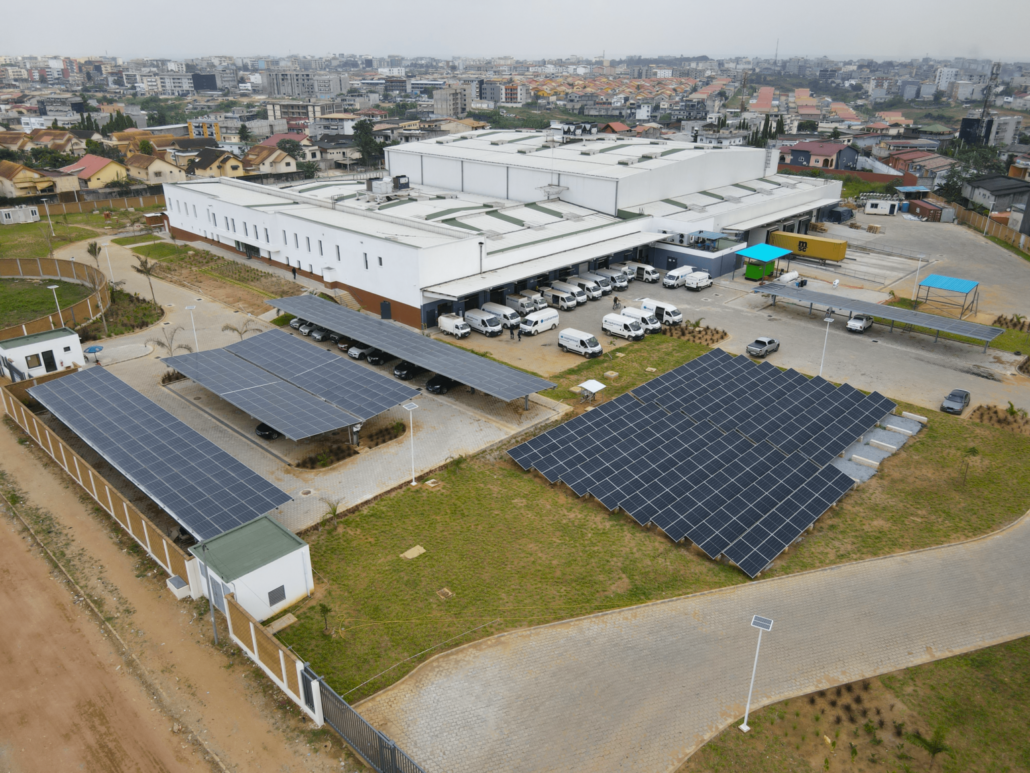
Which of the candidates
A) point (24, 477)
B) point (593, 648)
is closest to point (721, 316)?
point (593, 648)

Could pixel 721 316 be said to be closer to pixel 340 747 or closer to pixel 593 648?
pixel 593 648

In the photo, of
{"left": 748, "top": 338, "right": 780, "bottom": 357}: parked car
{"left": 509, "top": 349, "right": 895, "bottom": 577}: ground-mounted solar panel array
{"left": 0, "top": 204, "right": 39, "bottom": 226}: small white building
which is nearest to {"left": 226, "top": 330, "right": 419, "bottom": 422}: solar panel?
{"left": 509, "top": 349, "right": 895, "bottom": 577}: ground-mounted solar panel array

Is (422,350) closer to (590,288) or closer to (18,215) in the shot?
(590,288)

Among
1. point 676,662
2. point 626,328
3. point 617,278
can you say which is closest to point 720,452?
point 676,662

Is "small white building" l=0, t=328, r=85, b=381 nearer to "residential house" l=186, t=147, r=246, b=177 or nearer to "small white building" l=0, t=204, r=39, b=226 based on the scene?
"small white building" l=0, t=204, r=39, b=226

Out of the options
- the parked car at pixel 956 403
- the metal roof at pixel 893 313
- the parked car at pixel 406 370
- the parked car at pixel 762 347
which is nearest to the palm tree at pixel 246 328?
the parked car at pixel 406 370
